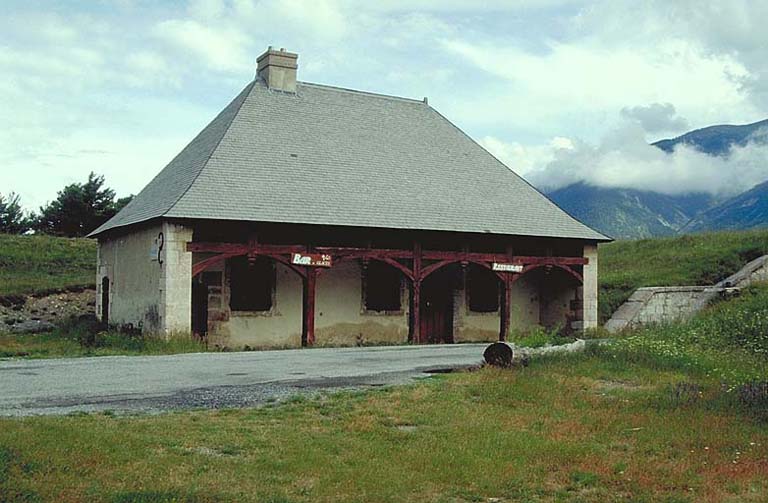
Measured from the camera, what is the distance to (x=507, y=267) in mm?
23234

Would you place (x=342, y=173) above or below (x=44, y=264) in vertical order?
above

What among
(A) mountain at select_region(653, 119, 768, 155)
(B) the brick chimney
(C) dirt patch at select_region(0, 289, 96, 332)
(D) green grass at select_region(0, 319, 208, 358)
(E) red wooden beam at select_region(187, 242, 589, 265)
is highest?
(A) mountain at select_region(653, 119, 768, 155)

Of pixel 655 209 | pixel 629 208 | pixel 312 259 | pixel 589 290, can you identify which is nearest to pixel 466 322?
pixel 589 290

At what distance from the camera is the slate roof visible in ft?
67.2

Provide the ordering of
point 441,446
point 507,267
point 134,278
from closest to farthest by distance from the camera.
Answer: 1. point 441,446
2. point 134,278
3. point 507,267

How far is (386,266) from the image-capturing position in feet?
75.7

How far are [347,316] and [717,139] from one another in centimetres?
14405

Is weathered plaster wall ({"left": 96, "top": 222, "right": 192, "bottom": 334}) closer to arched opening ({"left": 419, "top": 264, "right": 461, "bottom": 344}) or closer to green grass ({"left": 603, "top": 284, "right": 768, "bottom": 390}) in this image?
arched opening ({"left": 419, "top": 264, "right": 461, "bottom": 344})

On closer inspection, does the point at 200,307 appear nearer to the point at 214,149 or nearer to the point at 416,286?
the point at 214,149

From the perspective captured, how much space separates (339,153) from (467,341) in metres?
6.00

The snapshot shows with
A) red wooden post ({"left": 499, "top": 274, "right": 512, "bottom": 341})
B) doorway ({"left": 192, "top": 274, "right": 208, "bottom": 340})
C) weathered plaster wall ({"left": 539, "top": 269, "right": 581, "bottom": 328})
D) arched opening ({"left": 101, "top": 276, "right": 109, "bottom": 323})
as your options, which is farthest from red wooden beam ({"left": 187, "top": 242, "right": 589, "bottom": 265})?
Answer: arched opening ({"left": 101, "top": 276, "right": 109, "bottom": 323})

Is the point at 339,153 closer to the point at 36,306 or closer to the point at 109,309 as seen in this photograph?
the point at 109,309

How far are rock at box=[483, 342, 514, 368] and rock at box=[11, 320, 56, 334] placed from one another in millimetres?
14771

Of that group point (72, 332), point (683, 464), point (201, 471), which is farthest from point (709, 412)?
point (72, 332)
